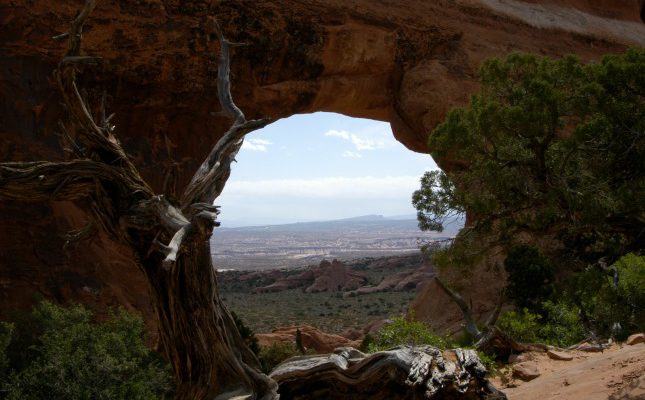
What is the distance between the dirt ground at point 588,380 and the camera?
6.27 meters

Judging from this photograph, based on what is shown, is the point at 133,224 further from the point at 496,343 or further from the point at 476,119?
the point at 496,343

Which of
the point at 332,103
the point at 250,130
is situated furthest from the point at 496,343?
the point at 332,103

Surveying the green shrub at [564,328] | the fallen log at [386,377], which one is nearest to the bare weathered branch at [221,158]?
the fallen log at [386,377]

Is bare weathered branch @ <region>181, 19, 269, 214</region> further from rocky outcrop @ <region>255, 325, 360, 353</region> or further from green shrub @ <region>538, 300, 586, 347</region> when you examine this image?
rocky outcrop @ <region>255, 325, 360, 353</region>

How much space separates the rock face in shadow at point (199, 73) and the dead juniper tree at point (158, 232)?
19.8ft

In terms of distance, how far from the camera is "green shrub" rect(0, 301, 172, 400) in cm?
746

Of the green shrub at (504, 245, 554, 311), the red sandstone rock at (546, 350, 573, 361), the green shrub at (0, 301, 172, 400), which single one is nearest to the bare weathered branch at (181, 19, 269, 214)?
the green shrub at (0, 301, 172, 400)

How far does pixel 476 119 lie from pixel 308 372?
4.79 m

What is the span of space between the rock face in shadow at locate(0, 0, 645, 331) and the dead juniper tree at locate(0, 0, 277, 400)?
604 centimetres

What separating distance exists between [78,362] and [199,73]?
1057 centimetres

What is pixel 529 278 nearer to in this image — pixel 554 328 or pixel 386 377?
pixel 554 328

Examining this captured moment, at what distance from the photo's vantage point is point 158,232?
5.10 metres

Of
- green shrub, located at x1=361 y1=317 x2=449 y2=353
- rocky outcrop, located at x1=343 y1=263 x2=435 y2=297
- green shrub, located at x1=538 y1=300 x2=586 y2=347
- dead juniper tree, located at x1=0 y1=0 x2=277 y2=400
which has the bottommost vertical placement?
rocky outcrop, located at x1=343 y1=263 x2=435 y2=297

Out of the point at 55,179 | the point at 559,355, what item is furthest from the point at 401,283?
the point at 55,179
